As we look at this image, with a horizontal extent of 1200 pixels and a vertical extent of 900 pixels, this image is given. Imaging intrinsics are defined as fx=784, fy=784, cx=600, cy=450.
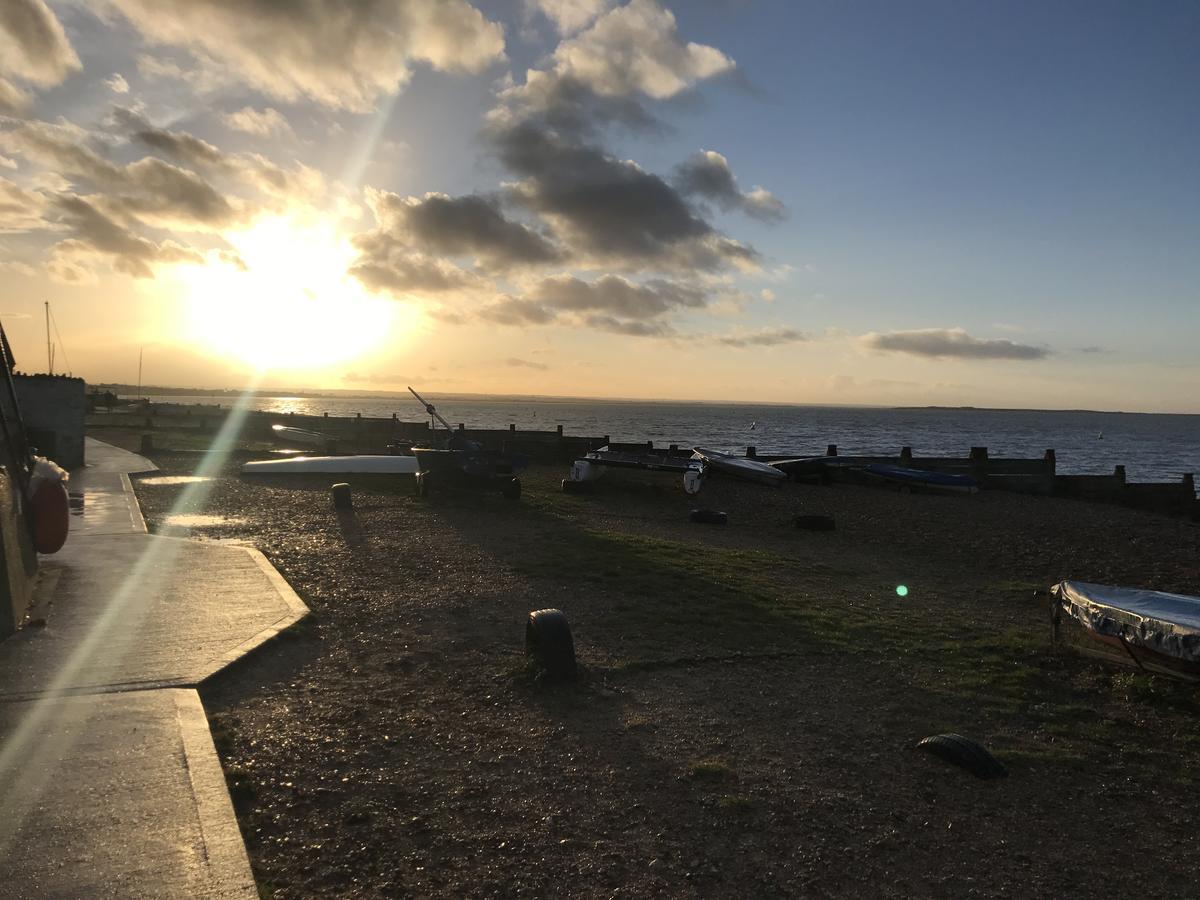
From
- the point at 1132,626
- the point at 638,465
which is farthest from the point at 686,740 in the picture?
the point at 638,465

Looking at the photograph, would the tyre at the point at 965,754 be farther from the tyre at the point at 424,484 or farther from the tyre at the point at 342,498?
the tyre at the point at 424,484

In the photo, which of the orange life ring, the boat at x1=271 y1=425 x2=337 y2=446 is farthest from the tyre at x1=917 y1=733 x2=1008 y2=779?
the boat at x1=271 y1=425 x2=337 y2=446

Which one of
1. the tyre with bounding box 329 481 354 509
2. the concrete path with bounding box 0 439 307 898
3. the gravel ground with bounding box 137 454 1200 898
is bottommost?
the gravel ground with bounding box 137 454 1200 898

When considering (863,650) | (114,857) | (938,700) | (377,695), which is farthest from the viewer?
(863,650)

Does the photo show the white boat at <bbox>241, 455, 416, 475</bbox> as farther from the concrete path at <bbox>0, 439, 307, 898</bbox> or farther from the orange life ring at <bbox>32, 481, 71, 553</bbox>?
the orange life ring at <bbox>32, 481, 71, 553</bbox>

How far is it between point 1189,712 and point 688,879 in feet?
18.3

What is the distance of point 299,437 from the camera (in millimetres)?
37438

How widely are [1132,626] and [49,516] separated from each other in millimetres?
11639

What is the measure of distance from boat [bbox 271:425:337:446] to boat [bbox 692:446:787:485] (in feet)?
53.9

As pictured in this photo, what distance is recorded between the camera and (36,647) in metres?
6.70

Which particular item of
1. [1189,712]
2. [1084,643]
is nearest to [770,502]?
[1084,643]

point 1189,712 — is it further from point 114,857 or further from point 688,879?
point 114,857

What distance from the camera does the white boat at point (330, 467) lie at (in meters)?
23.0

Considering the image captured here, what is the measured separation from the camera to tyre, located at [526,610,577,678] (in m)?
6.88
